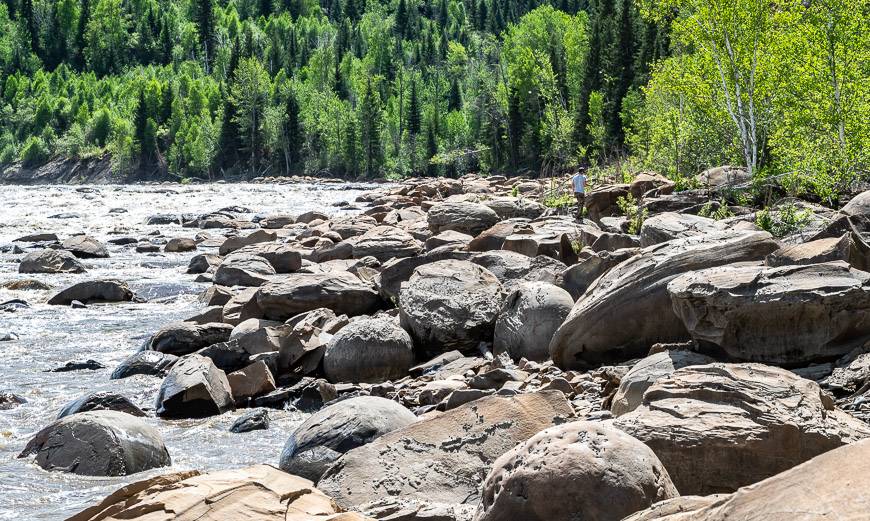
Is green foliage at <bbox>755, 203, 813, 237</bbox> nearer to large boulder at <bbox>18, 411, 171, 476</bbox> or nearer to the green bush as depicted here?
large boulder at <bbox>18, 411, 171, 476</bbox>

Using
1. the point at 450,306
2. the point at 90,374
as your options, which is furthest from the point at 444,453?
the point at 90,374

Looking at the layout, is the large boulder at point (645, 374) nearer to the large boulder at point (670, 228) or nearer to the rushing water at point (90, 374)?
the rushing water at point (90, 374)

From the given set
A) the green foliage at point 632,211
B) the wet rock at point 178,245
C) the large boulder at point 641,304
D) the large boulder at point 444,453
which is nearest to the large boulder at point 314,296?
the large boulder at point 641,304

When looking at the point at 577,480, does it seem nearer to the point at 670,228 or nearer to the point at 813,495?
the point at 813,495

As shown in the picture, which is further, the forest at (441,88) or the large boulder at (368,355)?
the forest at (441,88)

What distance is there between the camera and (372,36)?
138750 millimetres

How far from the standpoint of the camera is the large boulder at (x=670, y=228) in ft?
41.7

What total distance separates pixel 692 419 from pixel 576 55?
76.9m

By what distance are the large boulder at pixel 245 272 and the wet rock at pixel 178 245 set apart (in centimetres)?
791

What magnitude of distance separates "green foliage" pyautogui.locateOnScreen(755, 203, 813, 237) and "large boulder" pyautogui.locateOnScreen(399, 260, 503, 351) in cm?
442

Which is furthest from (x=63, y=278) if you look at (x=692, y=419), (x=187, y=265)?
(x=692, y=419)

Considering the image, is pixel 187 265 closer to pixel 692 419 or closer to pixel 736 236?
pixel 736 236

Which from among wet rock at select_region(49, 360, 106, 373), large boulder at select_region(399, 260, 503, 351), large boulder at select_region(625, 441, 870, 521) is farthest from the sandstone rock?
large boulder at select_region(625, 441, 870, 521)

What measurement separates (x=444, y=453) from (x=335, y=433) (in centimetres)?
134
